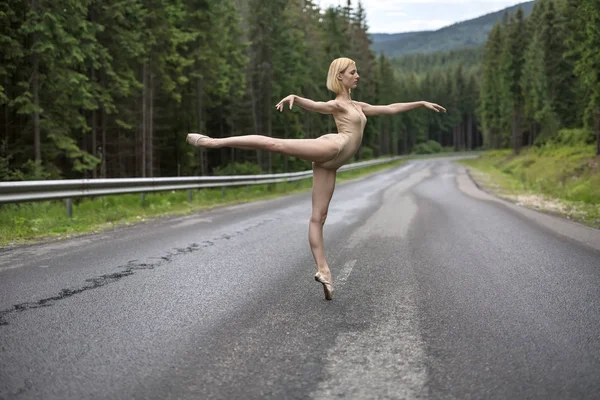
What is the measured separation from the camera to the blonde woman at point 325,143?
4.45m

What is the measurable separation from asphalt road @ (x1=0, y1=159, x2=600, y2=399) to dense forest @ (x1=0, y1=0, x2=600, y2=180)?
11.4m

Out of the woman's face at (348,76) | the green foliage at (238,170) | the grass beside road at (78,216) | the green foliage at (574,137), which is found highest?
the green foliage at (574,137)

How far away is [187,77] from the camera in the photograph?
33719mm

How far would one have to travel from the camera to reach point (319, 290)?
5172mm

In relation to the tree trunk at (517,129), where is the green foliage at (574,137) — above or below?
below

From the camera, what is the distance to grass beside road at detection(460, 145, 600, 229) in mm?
14508

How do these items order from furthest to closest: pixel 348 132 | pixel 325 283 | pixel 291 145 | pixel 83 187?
1. pixel 83 187
2. pixel 348 132
3. pixel 325 283
4. pixel 291 145

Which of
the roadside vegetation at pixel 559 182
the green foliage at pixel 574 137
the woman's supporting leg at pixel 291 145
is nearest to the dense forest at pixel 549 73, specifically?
the green foliage at pixel 574 137

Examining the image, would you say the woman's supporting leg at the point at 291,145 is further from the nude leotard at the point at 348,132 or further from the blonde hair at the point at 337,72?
the blonde hair at the point at 337,72

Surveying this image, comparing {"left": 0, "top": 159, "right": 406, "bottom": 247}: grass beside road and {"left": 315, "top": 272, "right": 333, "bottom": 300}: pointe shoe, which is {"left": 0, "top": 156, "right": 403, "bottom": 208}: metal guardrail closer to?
{"left": 0, "top": 159, "right": 406, "bottom": 247}: grass beside road

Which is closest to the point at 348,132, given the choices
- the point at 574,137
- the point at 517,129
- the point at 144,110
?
the point at 144,110

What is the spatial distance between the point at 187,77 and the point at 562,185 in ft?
76.1

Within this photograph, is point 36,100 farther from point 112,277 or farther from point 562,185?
point 562,185

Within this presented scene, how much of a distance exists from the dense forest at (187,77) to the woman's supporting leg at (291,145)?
1330 cm
